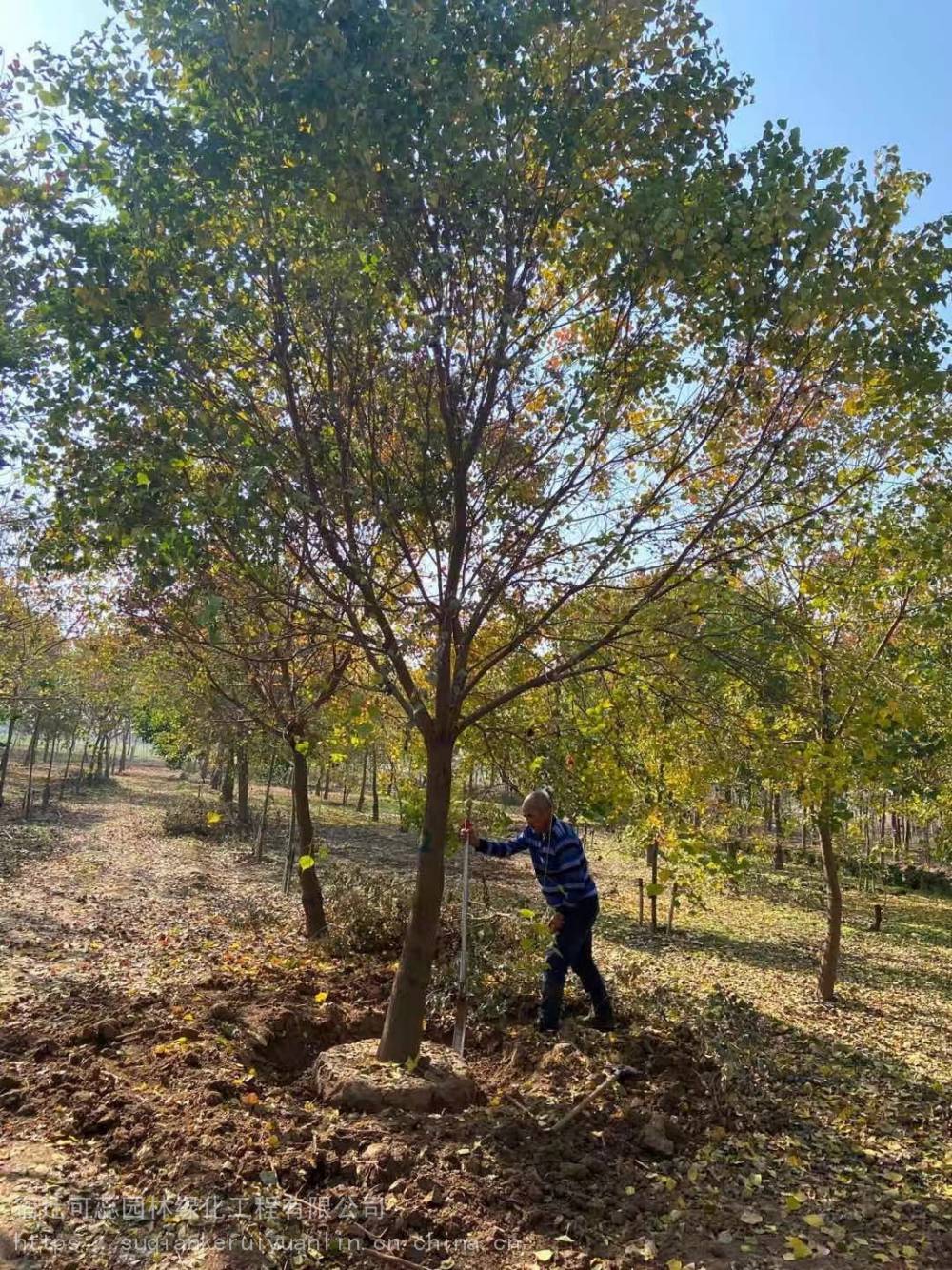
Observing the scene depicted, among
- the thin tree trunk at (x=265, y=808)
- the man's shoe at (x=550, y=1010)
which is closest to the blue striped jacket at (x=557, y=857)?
the man's shoe at (x=550, y=1010)

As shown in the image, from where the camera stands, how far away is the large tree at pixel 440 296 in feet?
13.2

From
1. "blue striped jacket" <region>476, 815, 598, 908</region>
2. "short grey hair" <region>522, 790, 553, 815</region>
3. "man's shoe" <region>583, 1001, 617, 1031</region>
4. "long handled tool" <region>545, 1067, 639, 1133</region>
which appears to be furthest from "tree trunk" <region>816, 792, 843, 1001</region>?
"long handled tool" <region>545, 1067, 639, 1133</region>

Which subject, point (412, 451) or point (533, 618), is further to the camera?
point (533, 618)

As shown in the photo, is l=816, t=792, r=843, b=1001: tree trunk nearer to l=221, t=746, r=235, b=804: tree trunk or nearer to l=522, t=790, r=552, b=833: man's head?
l=522, t=790, r=552, b=833: man's head

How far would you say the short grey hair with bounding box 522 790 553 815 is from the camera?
595cm

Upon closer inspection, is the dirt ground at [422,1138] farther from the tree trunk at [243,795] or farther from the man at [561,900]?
the tree trunk at [243,795]

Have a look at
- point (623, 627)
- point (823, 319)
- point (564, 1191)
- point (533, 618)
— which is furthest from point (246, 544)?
point (564, 1191)

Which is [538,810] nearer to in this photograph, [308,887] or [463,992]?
[463,992]

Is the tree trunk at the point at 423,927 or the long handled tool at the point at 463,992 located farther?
the long handled tool at the point at 463,992

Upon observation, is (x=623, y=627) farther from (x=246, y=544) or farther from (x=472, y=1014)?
(x=472, y=1014)

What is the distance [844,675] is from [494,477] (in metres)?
2.51

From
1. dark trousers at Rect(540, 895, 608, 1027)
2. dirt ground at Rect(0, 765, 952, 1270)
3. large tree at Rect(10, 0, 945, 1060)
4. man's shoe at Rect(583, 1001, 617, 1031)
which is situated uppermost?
large tree at Rect(10, 0, 945, 1060)

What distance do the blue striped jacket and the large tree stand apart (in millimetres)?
1089

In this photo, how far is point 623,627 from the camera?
540cm
